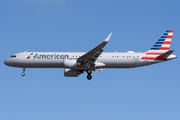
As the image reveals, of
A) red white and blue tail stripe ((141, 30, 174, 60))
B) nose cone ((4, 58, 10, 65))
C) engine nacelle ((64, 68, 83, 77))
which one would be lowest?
engine nacelle ((64, 68, 83, 77))

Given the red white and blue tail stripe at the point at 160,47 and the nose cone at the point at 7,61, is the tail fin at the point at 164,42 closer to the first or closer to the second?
the red white and blue tail stripe at the point at 160,47

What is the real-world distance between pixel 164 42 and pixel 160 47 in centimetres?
121

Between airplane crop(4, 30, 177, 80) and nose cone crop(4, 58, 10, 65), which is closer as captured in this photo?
airplane crop(4, 30, 177, 80)

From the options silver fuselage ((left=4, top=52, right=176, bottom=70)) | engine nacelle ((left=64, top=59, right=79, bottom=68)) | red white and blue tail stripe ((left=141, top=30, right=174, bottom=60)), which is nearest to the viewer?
engine nacelle ((left=64, top=59, right=79, bottom=68))

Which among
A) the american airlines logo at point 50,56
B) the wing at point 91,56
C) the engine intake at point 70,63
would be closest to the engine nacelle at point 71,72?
the american airlines logo at point 50,56

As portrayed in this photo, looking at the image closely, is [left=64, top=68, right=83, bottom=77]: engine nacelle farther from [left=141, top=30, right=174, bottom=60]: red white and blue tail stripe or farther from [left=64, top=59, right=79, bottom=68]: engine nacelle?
[left=141, top=30, right=174, bottom=60]: red white and blue tail stripe

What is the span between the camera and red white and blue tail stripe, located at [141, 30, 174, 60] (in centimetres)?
4875

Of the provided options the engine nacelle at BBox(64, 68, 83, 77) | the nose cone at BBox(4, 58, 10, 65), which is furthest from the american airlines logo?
the nose cone at BBox(4, 58, 10, 65)

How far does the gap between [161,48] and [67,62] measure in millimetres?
15940

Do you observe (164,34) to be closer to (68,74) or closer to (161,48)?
(161,48)

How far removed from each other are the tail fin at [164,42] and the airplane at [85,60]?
74.6 inches

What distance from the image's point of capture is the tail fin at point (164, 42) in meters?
50.8

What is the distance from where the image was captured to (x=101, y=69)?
4966cm

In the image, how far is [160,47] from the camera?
50781 mm
